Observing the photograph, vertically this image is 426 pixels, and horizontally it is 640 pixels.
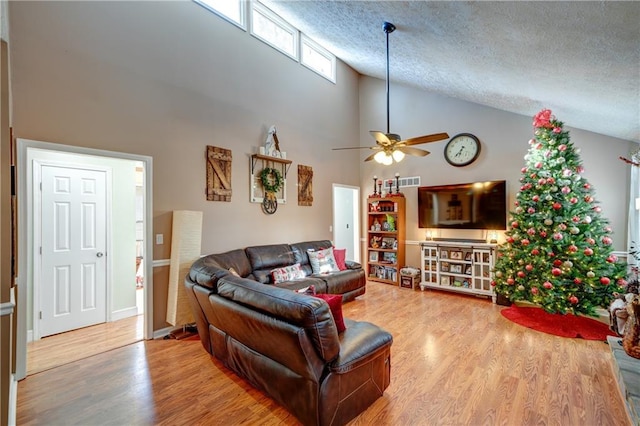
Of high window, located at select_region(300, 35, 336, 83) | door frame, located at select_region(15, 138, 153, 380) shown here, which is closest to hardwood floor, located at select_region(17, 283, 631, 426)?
door frame, located at select_region(15, 138, 153, 380)

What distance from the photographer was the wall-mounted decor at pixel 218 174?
4.09 metres

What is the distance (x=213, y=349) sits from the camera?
2848 millimetres

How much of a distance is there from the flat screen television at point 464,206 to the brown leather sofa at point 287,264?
186cm

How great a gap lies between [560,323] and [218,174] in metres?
5.01

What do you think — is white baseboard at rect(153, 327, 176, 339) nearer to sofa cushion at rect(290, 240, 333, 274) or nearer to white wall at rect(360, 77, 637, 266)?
sofa cushion at rect(290, 240, 333, 274)

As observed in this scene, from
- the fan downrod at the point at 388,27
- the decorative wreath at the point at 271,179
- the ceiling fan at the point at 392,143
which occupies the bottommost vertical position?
the decorative wreath at the point at 271,179

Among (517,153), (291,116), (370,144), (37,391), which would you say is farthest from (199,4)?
(517,153)

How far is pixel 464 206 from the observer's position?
527cm

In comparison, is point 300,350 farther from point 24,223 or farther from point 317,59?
point 317,59

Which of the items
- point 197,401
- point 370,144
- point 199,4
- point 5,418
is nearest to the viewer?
point 5,418

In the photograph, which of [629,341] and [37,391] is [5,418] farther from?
[629,341]

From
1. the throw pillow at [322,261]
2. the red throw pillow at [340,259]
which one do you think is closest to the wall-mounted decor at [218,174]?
the throw pillow at [322,261]

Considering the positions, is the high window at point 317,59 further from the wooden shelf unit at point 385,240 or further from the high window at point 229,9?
the wooden shelf unit at point 385,240

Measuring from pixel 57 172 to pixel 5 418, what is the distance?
2836mm
